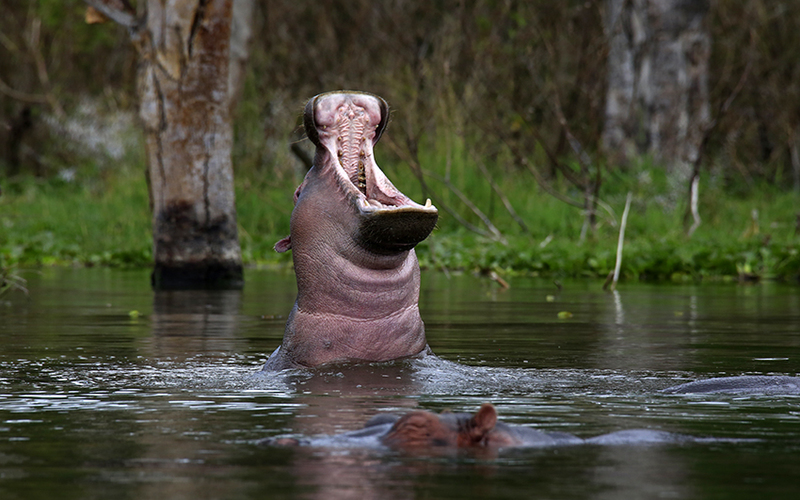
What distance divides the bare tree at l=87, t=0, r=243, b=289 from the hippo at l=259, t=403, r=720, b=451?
24.7ft

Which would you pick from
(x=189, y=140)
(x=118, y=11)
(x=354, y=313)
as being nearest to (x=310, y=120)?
(x=354, y=313)

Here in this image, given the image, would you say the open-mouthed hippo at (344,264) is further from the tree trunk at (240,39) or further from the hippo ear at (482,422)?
the tree trunk at (240,39)

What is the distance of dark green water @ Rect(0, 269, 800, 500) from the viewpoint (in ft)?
11.4

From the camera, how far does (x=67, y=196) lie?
20406mm

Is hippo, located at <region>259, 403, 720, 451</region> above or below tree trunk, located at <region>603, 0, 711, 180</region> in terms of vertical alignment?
below

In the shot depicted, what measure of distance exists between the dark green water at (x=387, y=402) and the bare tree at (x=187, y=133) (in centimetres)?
175

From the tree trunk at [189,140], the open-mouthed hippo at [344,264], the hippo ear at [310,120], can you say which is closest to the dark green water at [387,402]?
the open-mouthed hippo at [344,264]

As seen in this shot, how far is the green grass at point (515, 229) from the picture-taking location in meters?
13.3

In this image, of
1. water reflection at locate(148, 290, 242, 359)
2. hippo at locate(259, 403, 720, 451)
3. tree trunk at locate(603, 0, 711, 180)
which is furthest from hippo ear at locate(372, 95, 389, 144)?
tree trunk at locate(603, 0, 711, 180)

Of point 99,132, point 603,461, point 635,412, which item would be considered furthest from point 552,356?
point 99,132

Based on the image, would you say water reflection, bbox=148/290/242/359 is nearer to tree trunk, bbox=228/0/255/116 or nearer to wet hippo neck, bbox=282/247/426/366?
wet hippo neck, bbox=282/247/426/366

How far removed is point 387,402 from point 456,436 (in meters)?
0.98

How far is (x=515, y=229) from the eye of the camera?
15.6m

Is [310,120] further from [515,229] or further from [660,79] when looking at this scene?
[660,79]
